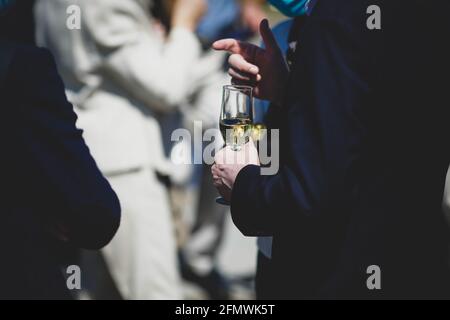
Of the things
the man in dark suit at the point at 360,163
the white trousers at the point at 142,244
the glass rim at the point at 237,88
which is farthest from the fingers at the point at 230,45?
the white trousers at the point at 142,244

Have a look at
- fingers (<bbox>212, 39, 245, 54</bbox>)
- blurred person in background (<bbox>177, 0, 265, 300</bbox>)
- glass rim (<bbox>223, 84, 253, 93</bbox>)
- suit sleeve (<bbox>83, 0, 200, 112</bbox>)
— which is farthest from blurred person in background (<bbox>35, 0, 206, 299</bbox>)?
blurred person in background (<bbox>177, 0, 265, 300</bbox>)

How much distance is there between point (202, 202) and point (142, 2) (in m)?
2.40

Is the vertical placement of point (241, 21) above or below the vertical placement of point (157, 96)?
above

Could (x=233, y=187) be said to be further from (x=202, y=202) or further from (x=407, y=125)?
(x=202, y=202)

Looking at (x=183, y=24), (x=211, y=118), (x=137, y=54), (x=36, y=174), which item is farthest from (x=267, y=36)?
(x=211, y=118)

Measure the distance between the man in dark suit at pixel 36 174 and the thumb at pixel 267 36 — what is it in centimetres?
52

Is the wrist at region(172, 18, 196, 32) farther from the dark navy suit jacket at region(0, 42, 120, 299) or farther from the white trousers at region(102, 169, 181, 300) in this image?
the dark navy suit jacket at region(0, 42, 120, 299)

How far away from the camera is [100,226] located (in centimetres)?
227

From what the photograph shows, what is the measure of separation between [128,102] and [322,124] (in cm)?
210

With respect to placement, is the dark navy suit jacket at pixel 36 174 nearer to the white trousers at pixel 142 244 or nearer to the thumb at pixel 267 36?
the thumb at pixel 267 36

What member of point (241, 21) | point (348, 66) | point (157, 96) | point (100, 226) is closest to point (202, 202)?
point (241, 21)

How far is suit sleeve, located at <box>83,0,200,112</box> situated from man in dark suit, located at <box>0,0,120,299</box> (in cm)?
157

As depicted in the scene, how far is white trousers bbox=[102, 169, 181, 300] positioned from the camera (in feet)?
12.7

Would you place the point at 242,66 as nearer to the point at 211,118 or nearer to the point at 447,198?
the point at 447,198
